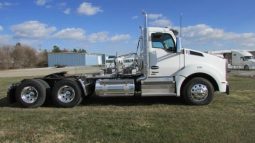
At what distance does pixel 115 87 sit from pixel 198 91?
104 inches

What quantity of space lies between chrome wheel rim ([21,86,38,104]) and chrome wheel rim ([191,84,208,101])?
4983 millimetres

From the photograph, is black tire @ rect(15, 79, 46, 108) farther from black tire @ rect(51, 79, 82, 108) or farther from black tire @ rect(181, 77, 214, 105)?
black tire @ rect(181, 77, 214, 105)

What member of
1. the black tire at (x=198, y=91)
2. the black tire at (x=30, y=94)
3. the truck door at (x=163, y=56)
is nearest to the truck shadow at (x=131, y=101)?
the black tire at (x=198, y=91)

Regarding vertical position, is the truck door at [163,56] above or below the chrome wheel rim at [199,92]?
above

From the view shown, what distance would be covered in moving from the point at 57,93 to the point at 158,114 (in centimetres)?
369

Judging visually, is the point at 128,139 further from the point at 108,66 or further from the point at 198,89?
the point at 108,66

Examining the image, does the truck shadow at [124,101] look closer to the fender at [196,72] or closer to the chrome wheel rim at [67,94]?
the chrome wheel rim at [67,94]

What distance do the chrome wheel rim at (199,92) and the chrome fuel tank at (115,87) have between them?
1.92 metres

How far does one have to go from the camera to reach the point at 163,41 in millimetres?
13164

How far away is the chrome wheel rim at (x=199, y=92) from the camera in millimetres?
12805

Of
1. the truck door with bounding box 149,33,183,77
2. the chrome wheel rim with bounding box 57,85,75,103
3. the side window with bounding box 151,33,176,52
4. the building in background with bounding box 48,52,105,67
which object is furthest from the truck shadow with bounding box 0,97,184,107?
the building in background with bounding box 48,52,105,67

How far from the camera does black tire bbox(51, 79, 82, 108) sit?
42.2 ft

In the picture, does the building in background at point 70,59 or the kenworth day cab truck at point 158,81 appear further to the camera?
the building in background at point 70,59

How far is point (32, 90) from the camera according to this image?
13.0m
